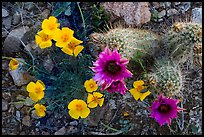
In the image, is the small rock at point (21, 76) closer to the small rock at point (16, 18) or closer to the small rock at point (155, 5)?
the small rock at point (16, 18)

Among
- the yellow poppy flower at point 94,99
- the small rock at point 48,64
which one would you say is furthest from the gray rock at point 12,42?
the yellow poppy flower at point 94,99

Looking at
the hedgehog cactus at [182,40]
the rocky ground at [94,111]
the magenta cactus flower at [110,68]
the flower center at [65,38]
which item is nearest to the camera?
the magenta cactus flower at [110,68]

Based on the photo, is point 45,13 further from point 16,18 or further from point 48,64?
point 48,64

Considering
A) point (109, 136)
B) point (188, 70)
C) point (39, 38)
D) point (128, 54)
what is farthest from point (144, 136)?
point (39, 38)

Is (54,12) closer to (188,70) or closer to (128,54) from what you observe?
(128,54)

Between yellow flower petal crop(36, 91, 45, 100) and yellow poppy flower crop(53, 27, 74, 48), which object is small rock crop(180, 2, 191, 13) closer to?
yellow poppy flower crop(53, 27, 74, 48)

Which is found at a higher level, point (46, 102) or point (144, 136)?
point (46, 102)

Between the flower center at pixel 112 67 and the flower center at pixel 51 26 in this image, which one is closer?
the flower center at pixel 112 67

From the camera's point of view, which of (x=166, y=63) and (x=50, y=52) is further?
(x=50, y=52)

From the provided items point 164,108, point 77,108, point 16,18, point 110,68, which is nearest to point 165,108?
point 164,108
